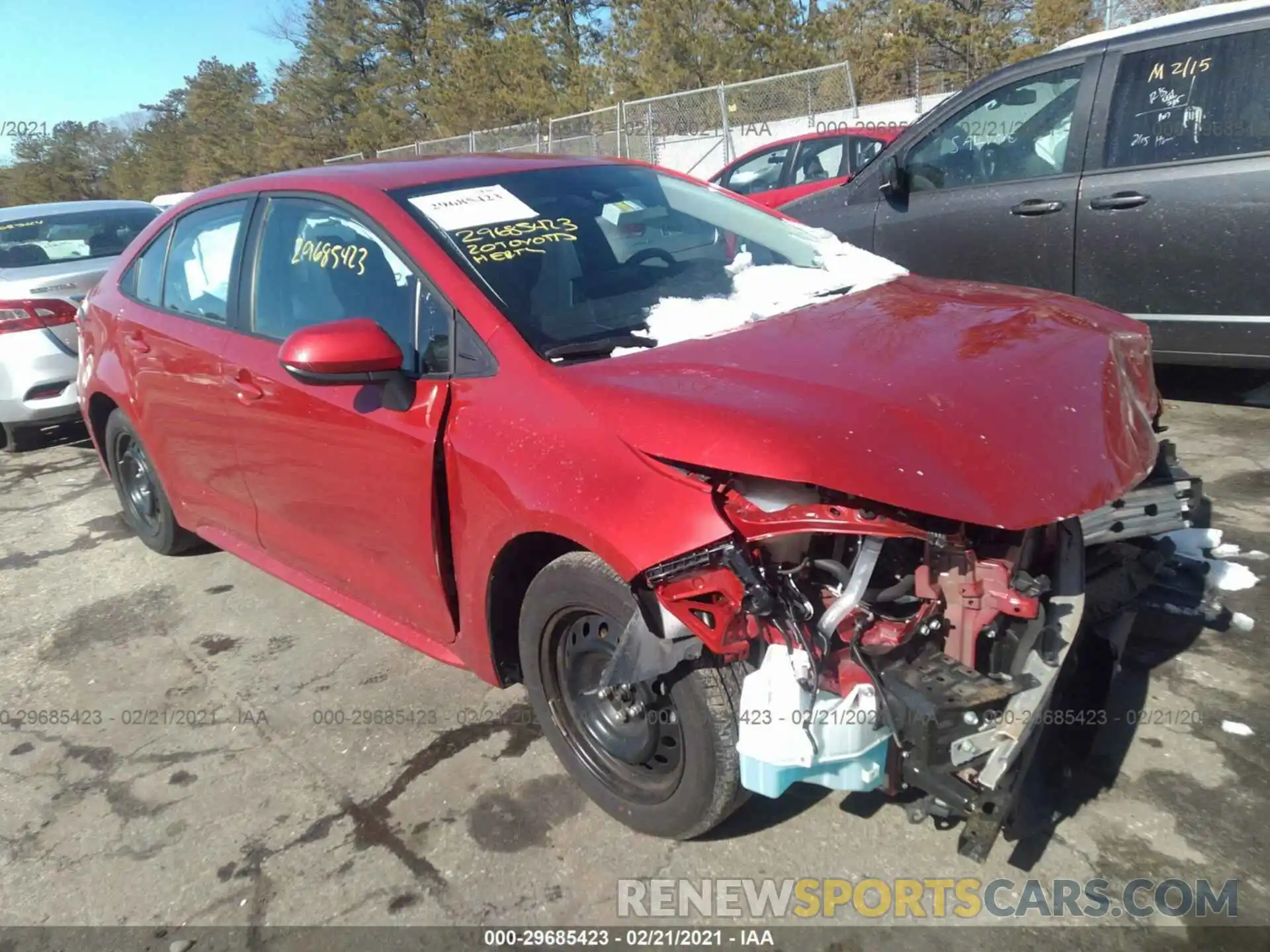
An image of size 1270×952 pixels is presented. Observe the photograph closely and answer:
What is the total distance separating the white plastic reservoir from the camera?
78.1 inches

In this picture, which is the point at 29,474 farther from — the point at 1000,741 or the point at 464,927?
the point at 1000,741

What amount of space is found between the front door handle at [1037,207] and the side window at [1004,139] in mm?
161

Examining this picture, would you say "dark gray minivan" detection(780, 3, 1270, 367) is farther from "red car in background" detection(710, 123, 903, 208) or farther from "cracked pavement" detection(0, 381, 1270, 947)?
"red car in background" detection(710, 123, 903, 208)

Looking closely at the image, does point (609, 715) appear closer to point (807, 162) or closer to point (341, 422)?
point (341, 422)

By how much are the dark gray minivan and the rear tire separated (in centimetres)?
403

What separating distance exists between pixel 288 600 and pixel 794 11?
23470 mm

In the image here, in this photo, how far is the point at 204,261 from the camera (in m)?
3.80

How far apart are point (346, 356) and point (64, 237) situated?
6.01m

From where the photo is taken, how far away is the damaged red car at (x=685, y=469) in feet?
6.57

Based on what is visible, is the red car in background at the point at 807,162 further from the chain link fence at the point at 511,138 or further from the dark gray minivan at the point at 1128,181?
the chain link fence at the point at 511,138

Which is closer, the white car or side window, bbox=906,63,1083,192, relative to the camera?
side window, bbox=906,63,1083,192

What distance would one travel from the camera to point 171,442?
13.1 ft

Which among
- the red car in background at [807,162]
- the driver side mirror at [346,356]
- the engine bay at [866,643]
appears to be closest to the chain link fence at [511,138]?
the red car in background at [807,162]

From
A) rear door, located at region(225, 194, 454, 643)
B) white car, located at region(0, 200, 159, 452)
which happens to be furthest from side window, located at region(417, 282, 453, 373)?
white car, located at region(0, 200, 159, 452)
